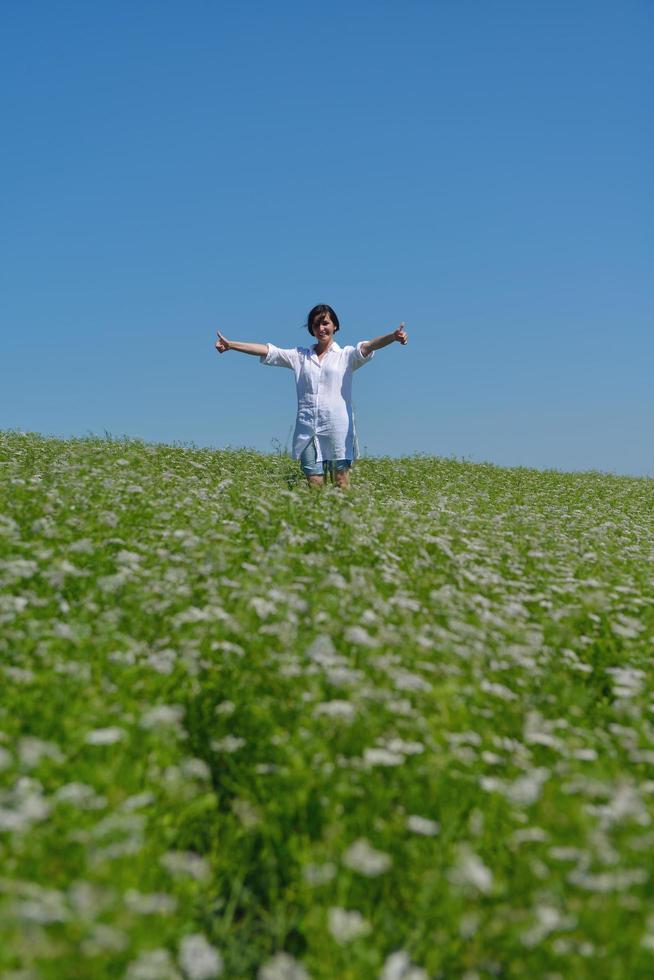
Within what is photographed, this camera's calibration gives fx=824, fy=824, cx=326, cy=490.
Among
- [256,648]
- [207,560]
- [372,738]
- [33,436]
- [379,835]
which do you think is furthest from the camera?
[33,436]

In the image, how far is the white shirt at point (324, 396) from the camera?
1180cm

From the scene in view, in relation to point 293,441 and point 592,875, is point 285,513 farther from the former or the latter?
A: point 592,875

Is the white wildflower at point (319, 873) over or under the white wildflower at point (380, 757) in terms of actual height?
under

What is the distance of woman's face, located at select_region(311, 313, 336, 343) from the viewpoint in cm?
1193

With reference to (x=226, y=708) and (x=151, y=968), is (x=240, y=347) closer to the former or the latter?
(x=226, y=708)

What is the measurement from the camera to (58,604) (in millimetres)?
5945

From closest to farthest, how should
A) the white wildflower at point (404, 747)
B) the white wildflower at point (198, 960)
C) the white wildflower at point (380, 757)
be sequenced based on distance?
the white wildflower at point (198, 960), the white wildflower at point (380, 757), the white wildflower at point (404, 747)

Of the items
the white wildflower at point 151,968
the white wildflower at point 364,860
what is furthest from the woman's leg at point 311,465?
the white wildflower at point 151,968

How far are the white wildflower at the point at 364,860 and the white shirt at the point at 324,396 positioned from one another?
8.66 m

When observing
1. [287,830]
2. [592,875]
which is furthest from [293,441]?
[592,875]

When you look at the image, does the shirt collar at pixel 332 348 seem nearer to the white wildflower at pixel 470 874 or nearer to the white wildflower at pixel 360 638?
the white wildflower at pixel 360 638

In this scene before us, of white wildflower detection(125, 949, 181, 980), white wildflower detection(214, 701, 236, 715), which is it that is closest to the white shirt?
white wildflower detection(214, 701, 236, 715)

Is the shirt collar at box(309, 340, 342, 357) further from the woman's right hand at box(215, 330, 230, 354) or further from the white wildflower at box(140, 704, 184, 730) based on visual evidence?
the white wildflower at box(140, 704, 184, 730)

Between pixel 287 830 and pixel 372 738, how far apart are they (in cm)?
63
